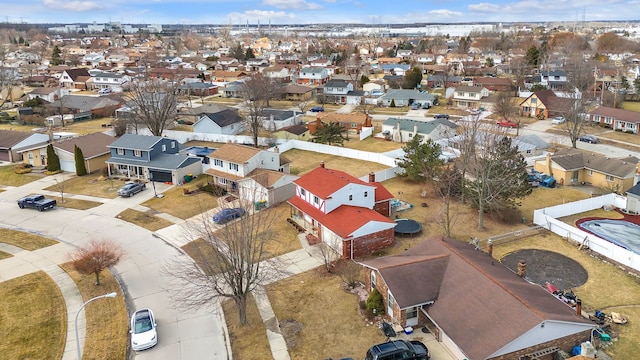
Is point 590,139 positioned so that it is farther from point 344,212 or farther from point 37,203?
point 37,203

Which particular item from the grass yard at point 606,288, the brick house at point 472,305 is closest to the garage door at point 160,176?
the brick house at point 472,305

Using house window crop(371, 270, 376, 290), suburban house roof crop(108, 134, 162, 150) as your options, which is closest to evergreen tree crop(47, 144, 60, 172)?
suburban house roof crop(108, 134, 162, 150)

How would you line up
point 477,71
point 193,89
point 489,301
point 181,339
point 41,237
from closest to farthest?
point 489,301 < point 181,339 < point 41,237 < point 193,89 < point 477,71

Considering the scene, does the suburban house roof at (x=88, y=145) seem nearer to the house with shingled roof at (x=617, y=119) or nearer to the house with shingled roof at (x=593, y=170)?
the house with shingled roof at (x=593, y=170)

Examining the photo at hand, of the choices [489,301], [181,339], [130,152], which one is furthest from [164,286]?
[130,152]

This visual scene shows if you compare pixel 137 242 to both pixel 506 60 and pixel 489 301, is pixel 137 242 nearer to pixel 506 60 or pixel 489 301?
pixel 489 301

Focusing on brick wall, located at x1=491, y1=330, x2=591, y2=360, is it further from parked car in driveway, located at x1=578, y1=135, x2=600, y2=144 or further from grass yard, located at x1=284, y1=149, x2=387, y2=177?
parked car in driveway, located at x1=578, y1=135, x2=600, y2=144
